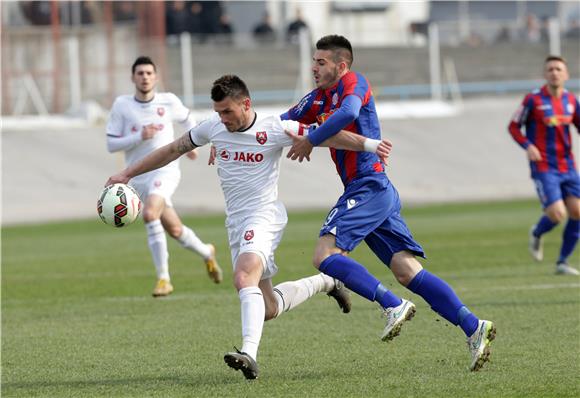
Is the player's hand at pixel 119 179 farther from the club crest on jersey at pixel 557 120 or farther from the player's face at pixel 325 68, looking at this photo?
the club crest on jersey at pixel 557 120

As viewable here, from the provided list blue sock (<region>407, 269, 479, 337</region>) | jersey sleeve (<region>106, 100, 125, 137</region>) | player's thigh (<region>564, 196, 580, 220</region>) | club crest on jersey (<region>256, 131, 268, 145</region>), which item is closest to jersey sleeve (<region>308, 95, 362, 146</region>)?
club crest on jersey (<region>256, 131, 268, 145</region>)

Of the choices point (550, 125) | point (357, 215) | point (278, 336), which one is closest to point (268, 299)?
point (357, 215)

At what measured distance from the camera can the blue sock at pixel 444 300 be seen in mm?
8234

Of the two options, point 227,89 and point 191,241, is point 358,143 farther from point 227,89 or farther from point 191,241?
point 191,241

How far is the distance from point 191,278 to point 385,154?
7.01 meters

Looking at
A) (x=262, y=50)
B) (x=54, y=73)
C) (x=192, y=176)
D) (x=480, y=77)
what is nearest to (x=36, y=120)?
(x=54, y=73)

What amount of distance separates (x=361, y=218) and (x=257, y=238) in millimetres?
716

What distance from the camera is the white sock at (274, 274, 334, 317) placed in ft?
29.1

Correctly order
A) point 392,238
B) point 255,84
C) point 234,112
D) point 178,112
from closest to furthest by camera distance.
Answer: point 234,112 → point 392,238 → point 178,112 → point 255,84

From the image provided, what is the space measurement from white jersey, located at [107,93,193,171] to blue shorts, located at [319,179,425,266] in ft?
17.1

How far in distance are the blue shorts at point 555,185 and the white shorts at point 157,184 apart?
422 centimetres

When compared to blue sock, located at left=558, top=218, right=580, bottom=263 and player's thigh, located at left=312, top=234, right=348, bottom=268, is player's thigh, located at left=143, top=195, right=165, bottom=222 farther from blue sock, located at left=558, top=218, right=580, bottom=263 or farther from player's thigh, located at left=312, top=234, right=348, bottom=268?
player's thigh, located at left=312, top=234, right=348, bottom=268

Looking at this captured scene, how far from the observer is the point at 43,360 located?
29.6 ft

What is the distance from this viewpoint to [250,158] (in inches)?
333
